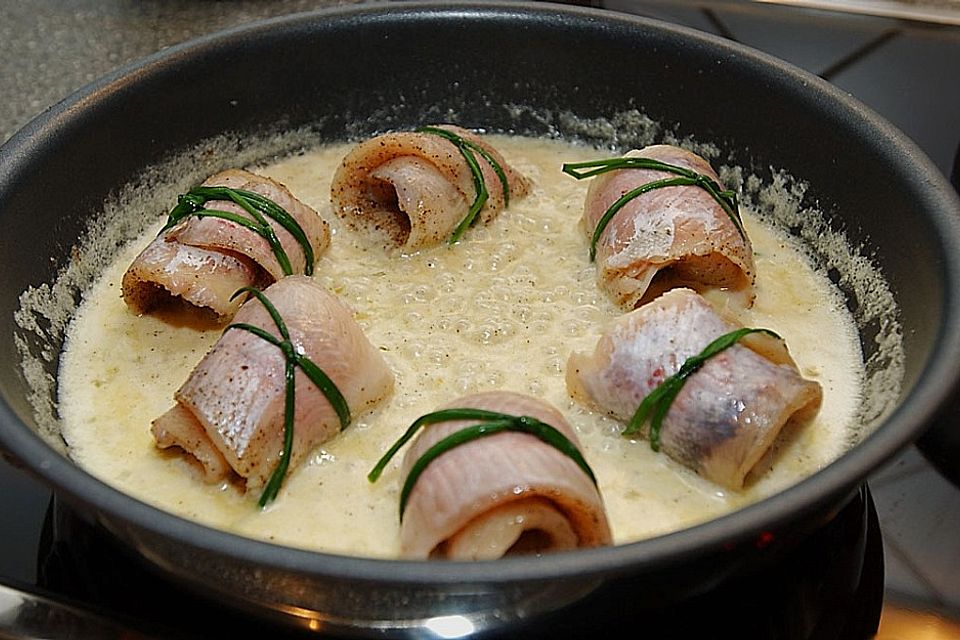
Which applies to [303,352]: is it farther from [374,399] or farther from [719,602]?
[719,602]

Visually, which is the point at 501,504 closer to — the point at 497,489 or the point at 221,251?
the point at 497,489

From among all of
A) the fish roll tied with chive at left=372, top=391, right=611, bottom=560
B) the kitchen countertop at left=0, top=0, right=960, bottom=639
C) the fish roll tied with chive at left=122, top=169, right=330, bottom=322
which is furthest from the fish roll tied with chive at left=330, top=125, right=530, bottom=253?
the kitchen countertop at left=0, top=0, right=960, bottom=639

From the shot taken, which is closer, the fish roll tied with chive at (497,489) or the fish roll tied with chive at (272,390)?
the fish roll tied with chive at (497,489)

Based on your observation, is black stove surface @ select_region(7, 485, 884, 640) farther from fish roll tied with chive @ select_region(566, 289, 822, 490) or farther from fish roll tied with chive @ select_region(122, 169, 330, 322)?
fish roll tied with chive @ select_region(122, 169, 330, 322)

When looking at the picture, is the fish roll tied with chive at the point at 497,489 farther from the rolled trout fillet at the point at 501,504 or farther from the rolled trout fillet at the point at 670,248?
the rolled trout fillet at the point at 670,248

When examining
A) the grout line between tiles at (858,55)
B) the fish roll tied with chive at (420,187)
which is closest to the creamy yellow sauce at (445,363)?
the fish roll tied with chive at (420,187)

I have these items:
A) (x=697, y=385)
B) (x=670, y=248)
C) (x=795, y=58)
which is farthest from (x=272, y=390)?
(x=795, y=58)

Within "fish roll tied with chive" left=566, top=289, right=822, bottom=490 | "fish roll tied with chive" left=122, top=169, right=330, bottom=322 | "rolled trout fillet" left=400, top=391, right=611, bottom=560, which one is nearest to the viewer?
"rolled trout fillet" left=400, top=391, right=611, bottom=560

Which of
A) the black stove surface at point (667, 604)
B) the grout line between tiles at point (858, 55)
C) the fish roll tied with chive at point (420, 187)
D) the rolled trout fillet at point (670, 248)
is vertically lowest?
the black stove surface at point (667, 604)
